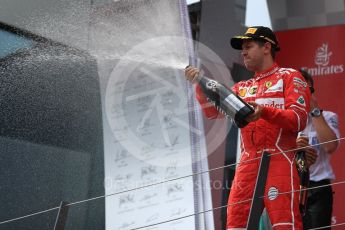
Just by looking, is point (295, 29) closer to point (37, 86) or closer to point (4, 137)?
point (37, 86)

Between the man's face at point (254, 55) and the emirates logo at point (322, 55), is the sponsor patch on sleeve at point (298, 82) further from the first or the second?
the emirates logo at point (322, 55)

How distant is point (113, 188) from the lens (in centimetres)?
460

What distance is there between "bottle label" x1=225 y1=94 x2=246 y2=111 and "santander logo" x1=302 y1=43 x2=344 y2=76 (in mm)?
2130

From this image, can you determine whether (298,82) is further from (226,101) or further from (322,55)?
(322,55)

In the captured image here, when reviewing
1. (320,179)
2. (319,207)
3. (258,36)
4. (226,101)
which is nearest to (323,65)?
(320,179)

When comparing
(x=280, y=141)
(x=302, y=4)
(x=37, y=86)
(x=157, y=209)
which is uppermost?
(x=302, y=4)

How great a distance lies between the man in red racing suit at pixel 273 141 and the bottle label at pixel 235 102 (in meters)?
0.06

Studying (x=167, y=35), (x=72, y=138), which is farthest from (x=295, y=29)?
(x=72, y=138)

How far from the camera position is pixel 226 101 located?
2.77 m

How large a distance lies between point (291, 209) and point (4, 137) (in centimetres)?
283

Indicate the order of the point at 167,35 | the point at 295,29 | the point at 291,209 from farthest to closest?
the point at 295,29 < the point at 167,35 < the point at 291,209

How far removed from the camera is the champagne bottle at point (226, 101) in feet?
8.87

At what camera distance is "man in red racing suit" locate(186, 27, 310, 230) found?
272 cm

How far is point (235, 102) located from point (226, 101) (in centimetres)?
5
